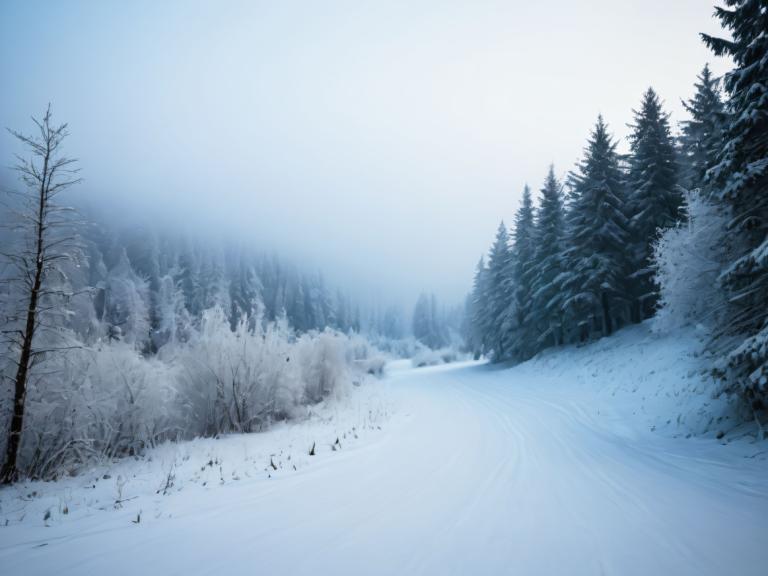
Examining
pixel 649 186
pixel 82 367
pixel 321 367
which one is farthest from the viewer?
pixel 649 186

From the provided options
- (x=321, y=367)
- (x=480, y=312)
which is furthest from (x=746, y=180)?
(x=480, y=312)

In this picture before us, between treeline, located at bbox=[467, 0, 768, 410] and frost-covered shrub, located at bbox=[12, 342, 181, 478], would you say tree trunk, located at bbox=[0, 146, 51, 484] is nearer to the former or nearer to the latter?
frost-covered shrub, located at bbox=[12, 342, 181, 478]

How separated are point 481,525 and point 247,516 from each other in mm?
2902

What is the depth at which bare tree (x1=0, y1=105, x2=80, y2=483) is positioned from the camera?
632 centimetres

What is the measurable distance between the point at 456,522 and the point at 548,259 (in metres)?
24.4

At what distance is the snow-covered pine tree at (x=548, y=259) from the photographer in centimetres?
2469

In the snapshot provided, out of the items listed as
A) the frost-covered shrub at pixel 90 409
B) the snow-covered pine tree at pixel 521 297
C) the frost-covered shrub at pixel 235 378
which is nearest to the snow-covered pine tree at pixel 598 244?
the snow-covered pine tree at pixel 521 297

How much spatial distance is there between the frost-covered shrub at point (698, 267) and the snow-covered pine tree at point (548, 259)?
1266 centimetres

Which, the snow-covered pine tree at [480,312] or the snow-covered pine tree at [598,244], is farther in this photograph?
the snow-covered pine tree at [480,312]

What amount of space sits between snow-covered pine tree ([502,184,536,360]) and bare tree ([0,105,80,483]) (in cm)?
2764

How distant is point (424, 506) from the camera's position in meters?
4.33

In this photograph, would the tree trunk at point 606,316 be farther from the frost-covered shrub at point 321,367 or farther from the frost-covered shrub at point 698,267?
the frost-covered shrub at point 321,367

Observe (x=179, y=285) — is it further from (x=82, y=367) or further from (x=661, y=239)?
(x=661, y=239)

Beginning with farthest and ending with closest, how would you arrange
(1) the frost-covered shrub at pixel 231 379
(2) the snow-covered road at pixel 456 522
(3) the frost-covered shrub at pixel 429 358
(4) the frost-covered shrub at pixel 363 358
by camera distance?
1. (3) the frost-covered shrub at pixel 429 358
2. (4) the frost-covered shrub at pixel 363 358
3. (1) the frost-covered shrub at pixel 231 379
4. (2) the snow-covered road at pixel 456 522
